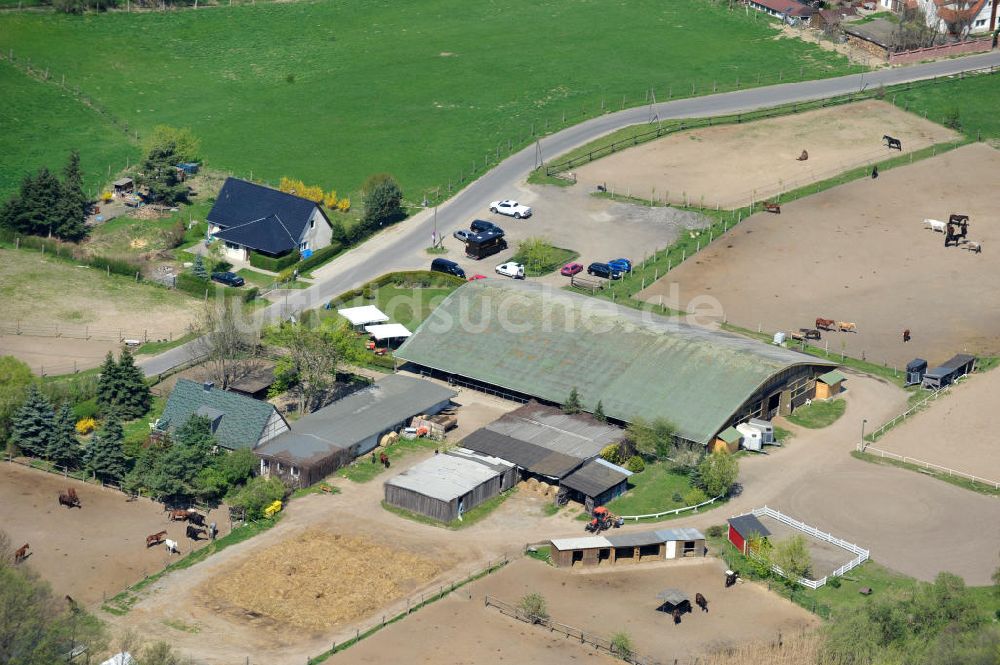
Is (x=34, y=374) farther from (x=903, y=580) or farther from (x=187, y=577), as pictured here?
(x=903, y=580)

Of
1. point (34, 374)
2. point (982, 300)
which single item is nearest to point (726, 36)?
point (982, 300)

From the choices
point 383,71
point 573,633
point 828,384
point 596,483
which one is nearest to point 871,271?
point 828,384

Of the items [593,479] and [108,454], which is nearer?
[593,479]

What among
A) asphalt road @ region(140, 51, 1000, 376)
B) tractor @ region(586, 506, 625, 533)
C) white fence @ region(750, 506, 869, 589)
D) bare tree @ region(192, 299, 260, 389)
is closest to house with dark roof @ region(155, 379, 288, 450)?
bare tree @ region(192, 299, 260, 389)

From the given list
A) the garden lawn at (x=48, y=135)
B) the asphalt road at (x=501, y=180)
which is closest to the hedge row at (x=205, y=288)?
the asphalt road at (x=501, y=180)

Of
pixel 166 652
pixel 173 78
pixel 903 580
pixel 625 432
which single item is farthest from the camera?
pixel 173 78

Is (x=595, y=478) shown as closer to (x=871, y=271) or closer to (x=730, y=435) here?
(x=730, y=435)

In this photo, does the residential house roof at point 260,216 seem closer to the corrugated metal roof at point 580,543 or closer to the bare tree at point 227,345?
the bare tree at point 227,345

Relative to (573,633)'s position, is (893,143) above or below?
above
